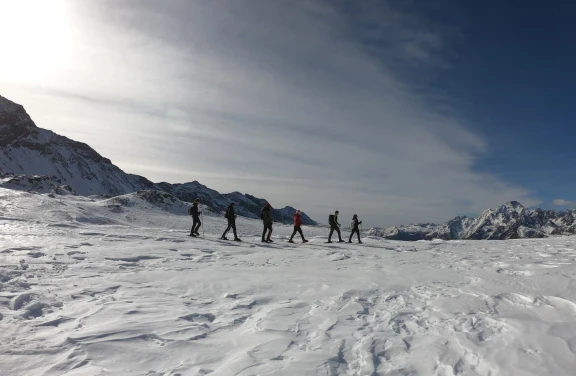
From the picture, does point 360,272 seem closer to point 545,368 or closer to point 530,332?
point 530,332

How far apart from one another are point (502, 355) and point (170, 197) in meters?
49.3

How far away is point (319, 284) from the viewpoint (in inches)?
356

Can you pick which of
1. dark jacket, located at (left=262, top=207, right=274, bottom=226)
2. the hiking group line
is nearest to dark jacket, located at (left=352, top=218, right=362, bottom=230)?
the hiking group line

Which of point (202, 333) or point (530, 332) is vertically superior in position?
point (530, 332)

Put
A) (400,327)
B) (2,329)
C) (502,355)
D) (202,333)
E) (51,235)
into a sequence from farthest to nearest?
(51,235)
(400,327)
(202,333)
(2,329)
(502,355)

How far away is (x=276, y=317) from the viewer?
640cm

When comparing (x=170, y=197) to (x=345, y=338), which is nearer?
(x=345, y=338)

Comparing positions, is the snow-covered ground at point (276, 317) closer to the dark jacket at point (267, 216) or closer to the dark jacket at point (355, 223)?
the dark jacket at point (267, 216)

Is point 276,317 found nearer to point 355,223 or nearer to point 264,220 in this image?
point 264,220

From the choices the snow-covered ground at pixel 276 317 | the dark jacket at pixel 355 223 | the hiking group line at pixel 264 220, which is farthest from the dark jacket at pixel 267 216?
the snow-covered ground at pixel 276 317

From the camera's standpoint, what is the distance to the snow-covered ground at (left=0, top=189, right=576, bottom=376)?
460cm

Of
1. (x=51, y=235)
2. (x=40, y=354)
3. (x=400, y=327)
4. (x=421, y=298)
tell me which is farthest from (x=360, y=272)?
(x=51, y=235)

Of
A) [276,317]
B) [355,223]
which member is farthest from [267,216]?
[276,317]

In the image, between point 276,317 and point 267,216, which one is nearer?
point 276,317
